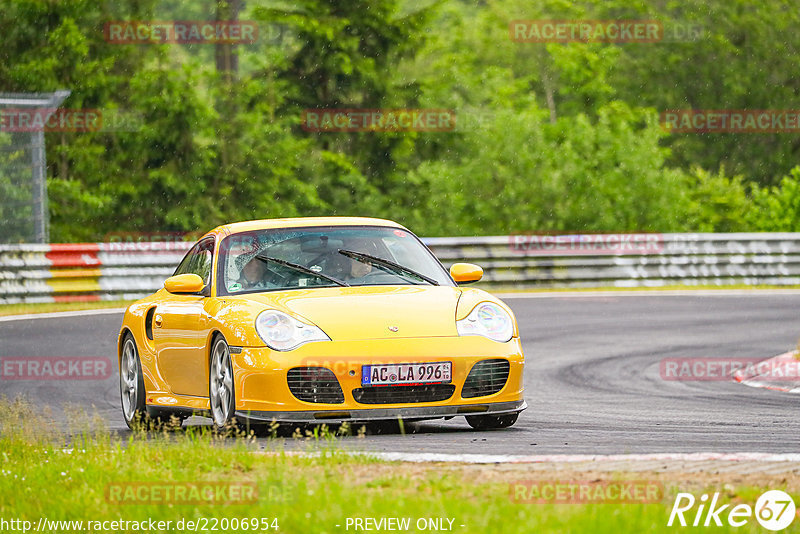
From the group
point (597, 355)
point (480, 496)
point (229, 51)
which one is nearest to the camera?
point (480, 496)

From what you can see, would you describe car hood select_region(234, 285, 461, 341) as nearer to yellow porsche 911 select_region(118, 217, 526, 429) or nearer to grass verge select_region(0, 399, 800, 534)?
yellow porsche 911 select_region(118, 217, 526, 429)

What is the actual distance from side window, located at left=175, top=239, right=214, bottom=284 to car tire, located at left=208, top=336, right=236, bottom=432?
804 millimetres

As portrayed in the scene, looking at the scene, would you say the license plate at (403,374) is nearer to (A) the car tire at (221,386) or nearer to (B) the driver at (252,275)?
(A) the car tire at (221,386)

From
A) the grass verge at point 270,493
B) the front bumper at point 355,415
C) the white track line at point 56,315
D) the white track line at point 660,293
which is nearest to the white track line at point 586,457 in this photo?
the grass verge at point 270,493

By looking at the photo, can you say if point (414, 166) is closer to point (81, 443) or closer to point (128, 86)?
point (128, 86)

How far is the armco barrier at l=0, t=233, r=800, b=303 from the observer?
23.0 m

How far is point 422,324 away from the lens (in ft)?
29.3

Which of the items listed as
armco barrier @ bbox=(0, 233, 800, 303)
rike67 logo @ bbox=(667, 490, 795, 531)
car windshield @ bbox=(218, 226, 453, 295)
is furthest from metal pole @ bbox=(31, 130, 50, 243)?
rike67 logo @ bbox=(667, 490, 795, 531)

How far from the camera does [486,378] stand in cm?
898

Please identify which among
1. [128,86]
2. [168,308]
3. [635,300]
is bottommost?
[635,300]

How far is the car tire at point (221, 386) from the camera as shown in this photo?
8.96 metres

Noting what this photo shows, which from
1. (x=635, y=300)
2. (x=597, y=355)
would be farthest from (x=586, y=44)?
(x=597, y=355)

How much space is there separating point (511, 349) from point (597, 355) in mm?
6915

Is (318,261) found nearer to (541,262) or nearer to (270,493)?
(270,493)
